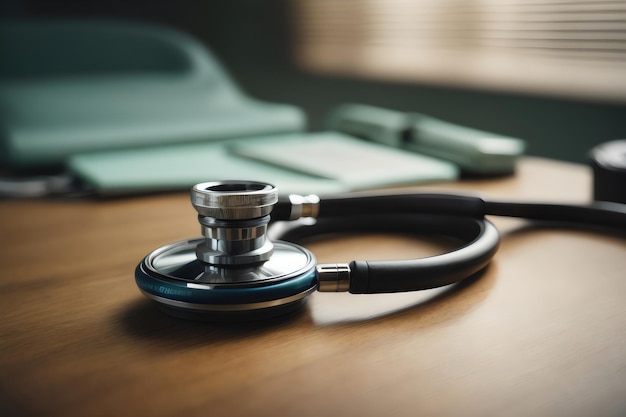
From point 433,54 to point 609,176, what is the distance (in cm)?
117

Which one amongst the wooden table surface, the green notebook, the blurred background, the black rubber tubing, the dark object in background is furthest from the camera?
the blurred background

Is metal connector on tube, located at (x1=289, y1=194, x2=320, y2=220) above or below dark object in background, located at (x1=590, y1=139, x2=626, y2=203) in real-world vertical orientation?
above

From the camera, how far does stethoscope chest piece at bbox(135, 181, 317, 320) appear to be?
0.36 m

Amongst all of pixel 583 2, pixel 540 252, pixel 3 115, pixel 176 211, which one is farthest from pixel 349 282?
pixel 583 2

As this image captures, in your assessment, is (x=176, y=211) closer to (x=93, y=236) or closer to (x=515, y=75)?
(x=93, y=236)

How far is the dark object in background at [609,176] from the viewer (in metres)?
0.64

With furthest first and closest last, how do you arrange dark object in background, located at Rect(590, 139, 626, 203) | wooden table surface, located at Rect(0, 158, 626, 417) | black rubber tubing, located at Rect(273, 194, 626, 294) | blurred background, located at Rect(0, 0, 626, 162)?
blurred background, located at Rect(0, 0, 626, 162)
dark object in background, located at Rect(590, 139, 626, 203)
black rubber tubing, located at Rect(273, 194, 626, 294)
wooden table surface, located at Rect(0, 158, 626, 417)

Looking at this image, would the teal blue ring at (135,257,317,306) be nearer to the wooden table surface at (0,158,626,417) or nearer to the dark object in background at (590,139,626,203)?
the wooden table surface at (0,158,626,417)

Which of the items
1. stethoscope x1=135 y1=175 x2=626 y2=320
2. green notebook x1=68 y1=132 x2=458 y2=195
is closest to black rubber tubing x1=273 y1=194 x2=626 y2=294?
stethoscope x1=135 y1=175 x2=626 y2=320

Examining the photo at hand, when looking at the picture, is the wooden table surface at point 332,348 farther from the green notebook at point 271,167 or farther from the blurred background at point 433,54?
the blurred background at point 433,54

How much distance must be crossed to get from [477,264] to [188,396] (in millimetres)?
229

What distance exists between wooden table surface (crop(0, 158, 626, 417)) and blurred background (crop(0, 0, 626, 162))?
97 cm

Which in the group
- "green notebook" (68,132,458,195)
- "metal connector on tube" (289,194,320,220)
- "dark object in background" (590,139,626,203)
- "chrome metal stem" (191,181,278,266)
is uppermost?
"chrome metal stem" (191,181,278,266)

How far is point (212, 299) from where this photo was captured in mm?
359
